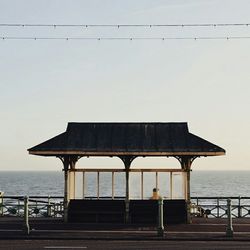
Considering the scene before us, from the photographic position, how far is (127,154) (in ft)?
79.3

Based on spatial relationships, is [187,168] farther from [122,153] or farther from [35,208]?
[35,208]

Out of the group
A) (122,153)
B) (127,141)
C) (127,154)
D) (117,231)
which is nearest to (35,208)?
(127,141)

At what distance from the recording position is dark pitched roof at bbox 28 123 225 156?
24219 mm

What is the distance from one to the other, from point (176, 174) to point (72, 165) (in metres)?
5.27

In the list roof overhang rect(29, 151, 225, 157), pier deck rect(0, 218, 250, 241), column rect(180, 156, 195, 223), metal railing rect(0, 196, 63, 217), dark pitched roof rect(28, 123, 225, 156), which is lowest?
pier deck rect(0, 218, 250, 241)

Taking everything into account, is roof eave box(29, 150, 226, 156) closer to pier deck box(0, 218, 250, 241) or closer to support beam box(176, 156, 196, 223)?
support beam box(176, 156, 196, 223)

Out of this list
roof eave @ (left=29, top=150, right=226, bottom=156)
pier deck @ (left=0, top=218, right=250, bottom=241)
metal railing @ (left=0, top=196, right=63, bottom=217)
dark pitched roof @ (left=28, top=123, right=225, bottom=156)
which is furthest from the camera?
metal railing @ (left=0, top=196, right=63, bottom=217)

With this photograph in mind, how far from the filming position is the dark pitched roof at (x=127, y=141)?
24.2 metres

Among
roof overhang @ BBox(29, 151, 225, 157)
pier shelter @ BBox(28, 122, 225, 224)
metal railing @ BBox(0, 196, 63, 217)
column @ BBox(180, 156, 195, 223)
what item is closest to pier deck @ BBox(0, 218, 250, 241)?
column @ BBox(180, 156, 195, 223)

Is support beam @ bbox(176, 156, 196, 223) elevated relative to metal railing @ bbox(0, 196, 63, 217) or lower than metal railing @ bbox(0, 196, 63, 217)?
elevated

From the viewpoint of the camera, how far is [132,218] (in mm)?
25062

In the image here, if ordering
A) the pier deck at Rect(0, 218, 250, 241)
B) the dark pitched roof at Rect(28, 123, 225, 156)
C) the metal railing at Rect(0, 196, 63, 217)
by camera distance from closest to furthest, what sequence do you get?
the pier deck at Rect(0, 218, 250, 241) → the dark pitched roof at Rect(28, 123, 225, 156) → the metal railing at Rect(0, 196, 63, 217)

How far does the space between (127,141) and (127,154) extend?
1.04 m

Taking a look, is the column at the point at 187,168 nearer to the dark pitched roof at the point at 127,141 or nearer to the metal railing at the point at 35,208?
the dark pitched roof at the point at 127,141
